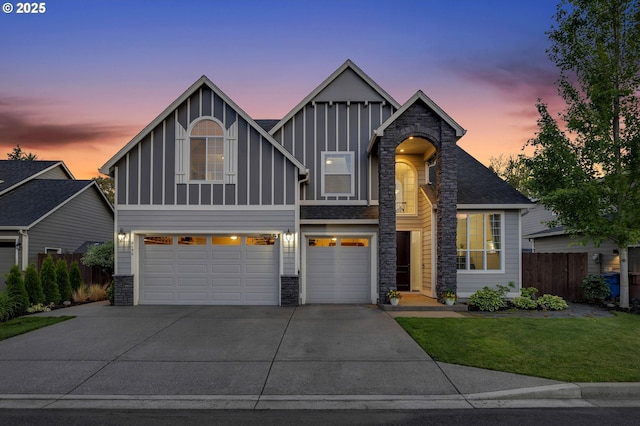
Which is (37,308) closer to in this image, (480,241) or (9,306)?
(9,306)

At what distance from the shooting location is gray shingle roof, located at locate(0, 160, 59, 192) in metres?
21.7

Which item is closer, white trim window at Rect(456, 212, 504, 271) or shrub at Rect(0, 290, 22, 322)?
shrub at Rect(0, 290, 22, 322)

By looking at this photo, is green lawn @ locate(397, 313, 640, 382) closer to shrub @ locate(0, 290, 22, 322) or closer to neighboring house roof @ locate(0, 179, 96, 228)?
shrub @ locate(0, 290, 22, 322)

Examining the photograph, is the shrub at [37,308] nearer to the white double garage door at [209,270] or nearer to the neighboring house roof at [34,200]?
the white double garage door at [209,270]

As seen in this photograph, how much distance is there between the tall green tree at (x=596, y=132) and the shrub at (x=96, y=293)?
646 inches

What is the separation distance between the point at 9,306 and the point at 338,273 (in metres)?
10.1

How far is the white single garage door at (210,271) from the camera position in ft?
45.8

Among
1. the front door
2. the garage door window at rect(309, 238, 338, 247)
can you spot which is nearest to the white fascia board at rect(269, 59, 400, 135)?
the garage door window at rect(309, 238, 338, 247)

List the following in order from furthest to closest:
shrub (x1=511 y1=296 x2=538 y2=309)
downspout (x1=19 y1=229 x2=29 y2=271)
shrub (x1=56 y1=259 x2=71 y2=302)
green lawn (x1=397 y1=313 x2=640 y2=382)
A: downspout (x1=19 y1=229 x2=29 y2=271), shrub (x1=56 y1=259 x2=71 y2=302), shrub (x1=511 y1=296 x2=538 y2=309), green lawn (x1=397 y1=313 x2=640 y2=382)

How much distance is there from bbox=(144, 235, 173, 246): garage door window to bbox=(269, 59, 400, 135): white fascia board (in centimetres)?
528

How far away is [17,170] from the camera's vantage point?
76.2ft

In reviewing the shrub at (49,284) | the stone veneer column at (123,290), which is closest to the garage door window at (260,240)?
the stone veneer column at (123,290)

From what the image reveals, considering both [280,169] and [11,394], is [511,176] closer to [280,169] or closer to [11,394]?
[280,169]
